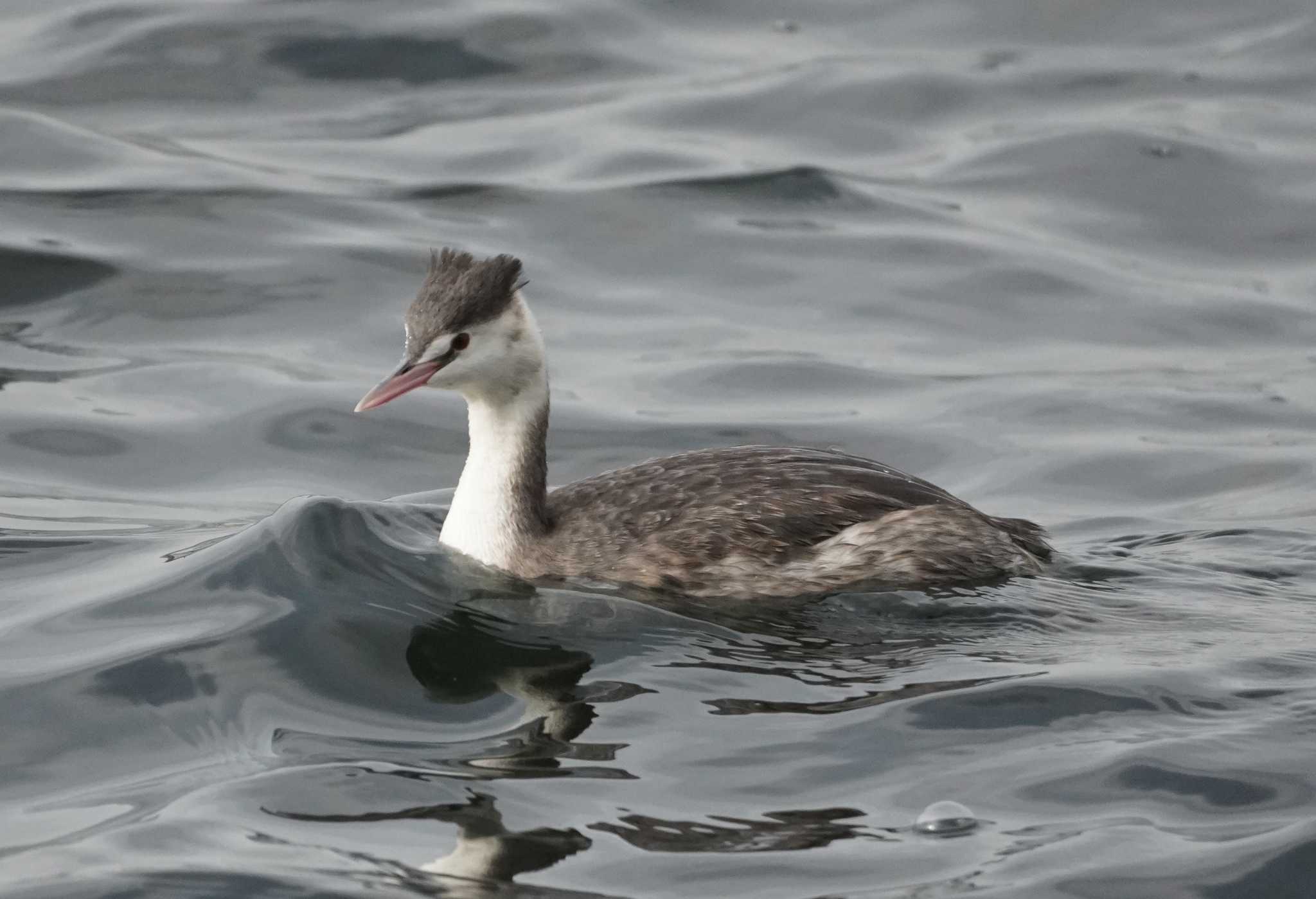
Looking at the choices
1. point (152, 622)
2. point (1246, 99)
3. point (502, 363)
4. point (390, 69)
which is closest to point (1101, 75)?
point (1246, 99)

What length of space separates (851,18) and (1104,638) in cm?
1136

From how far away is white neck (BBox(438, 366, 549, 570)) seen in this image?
8.55 metres

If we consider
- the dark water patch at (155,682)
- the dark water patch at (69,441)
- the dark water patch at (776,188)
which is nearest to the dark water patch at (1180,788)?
the dark water patch at (155,682)

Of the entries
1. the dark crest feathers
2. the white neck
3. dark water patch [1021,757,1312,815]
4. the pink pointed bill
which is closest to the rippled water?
dark water patch [1021,757,1312,815]

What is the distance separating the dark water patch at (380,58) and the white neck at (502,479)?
8.62 meters

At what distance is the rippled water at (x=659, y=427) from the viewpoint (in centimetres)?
634

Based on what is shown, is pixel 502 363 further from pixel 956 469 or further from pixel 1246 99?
pixel 1246 99

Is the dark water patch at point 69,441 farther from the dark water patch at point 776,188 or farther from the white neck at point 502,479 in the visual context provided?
the dark water patch at point 776,188

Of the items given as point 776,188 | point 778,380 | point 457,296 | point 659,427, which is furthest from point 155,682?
point 776,188

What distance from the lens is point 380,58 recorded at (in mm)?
16891

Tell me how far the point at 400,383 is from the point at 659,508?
1137mm

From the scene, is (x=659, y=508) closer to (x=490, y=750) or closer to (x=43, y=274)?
(x=490, y=750)

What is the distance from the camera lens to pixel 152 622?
26.6ft

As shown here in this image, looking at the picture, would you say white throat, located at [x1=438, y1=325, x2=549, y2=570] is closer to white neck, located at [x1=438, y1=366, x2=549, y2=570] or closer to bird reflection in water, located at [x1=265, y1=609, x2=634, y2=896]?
white neck, located at [x1=438, y1=366, x2=549, y2=570]
